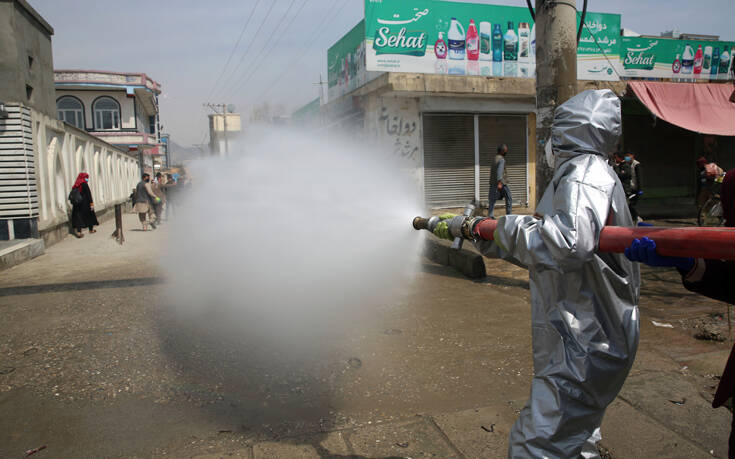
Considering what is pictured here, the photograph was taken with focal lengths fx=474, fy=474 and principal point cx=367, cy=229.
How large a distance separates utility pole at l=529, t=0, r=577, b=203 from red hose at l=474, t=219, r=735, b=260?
3.38m

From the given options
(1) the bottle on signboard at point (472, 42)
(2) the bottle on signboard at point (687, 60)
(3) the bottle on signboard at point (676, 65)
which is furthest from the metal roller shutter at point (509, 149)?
(2) the bottle on signboard at point (687, 60)

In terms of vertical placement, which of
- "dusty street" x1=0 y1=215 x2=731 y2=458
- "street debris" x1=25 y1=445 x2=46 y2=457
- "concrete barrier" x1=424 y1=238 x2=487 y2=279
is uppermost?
"concrete barrier" x1=424 y1=238 x2=487 y2=279

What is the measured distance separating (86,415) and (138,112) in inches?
1570

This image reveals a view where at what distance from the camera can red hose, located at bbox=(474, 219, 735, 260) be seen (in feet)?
4.51

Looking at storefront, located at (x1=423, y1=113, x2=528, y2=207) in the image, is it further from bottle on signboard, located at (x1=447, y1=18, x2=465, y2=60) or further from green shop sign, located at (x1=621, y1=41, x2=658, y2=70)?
green shop sign, located at (x1=621, y1=41, x2=658, y2=70)

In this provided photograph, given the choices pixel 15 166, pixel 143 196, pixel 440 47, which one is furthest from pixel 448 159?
pixel 15 166

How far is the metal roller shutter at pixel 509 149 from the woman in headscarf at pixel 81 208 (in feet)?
34.8

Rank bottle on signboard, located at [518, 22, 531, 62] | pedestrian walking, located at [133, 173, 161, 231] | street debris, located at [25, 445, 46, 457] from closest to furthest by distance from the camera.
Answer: street debris, located at [25, 445, 46, 457] < bottle on signboard, located at [518, 22, 531, 62] < pedestrian walking, located at [133, 173, 161, 231]

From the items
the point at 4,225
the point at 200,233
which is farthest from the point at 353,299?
the point at 4,225

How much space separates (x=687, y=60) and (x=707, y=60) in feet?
2.25

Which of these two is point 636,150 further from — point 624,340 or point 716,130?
point 624,340

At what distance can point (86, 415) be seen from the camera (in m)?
3.20

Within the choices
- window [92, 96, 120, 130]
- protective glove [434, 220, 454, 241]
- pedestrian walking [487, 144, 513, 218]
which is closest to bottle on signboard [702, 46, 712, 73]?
pedestrian walking [487, 144, 513, 218]

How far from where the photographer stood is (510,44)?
39.7 ft
